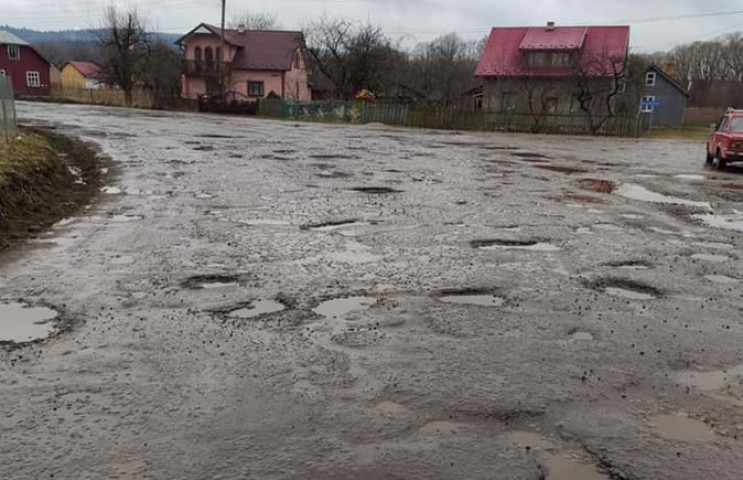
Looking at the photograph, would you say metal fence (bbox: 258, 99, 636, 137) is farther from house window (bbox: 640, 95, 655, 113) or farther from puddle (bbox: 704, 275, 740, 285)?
puddle (bbox: 704, 275, 740, 285)

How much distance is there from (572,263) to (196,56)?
5971 centimetres

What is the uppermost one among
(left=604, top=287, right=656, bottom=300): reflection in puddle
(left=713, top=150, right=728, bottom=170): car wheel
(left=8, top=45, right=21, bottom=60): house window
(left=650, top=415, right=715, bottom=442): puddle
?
(left=8, top=45, right=21, bottom=60): house window

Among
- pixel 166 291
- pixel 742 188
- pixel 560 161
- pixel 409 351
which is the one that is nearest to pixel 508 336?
pixel 409 351

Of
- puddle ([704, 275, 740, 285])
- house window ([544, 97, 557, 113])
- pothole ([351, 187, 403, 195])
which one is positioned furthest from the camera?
house window ([544, 97, 557, 113])

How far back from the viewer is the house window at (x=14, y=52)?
69875 mm

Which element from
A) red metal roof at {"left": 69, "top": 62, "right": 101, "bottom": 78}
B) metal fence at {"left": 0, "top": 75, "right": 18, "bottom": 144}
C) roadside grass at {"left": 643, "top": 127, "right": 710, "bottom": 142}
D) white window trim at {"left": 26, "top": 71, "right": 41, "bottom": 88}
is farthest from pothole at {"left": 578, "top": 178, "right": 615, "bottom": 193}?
red metal roof at {"left": 69, "top": 62, "right": 101, "bottom": 78}

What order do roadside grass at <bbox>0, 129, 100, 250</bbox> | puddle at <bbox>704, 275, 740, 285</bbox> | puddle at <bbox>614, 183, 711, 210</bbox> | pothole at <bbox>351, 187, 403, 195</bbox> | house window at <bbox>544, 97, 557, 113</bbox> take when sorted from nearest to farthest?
puddle at <bbox>704, 275, 740, 285</bbox> → roadside grass at <bbox>0, 129, 100, 250</bbox> → puddle at <bbox>614, 183, 711, 210</bbox> → pothole at <bbox>351, 187, 403, 195</bbox> → house window at <bbox>544, 97, 557, 113</bbox>

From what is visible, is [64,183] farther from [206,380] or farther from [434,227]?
[206,380]

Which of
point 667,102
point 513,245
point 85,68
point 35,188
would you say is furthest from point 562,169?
point 85,68

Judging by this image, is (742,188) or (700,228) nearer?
(700,228)

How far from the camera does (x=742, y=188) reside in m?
16.0

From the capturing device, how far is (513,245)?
8.92 metres

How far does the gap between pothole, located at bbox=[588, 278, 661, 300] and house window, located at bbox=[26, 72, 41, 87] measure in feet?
252

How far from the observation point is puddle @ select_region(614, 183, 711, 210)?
13.1 metres
